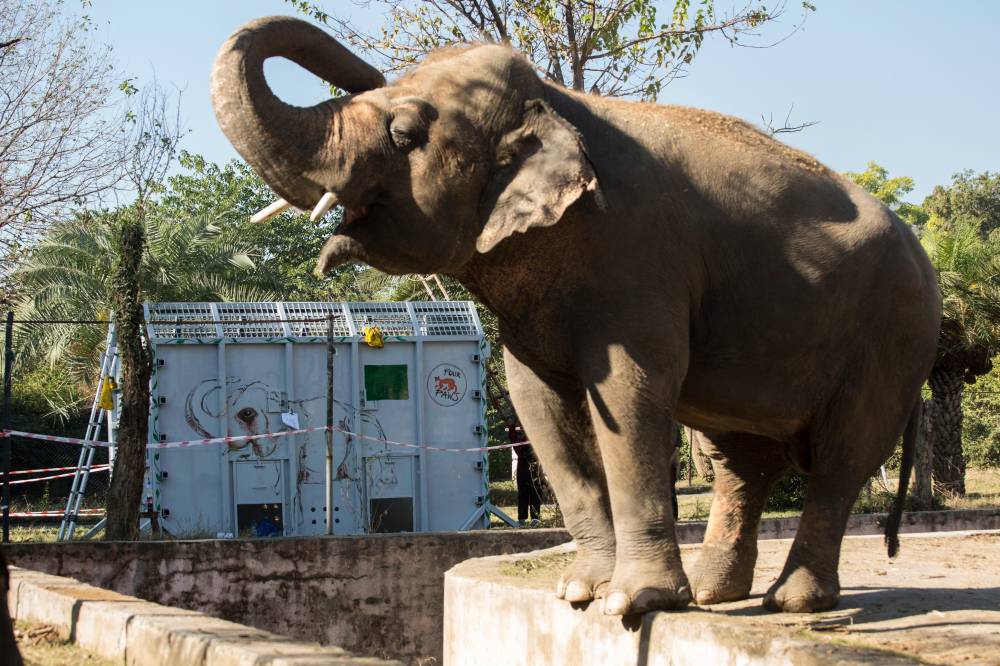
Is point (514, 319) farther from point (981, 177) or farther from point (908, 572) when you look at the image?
point (981, 177)

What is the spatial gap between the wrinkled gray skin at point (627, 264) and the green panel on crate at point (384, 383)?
431 inches

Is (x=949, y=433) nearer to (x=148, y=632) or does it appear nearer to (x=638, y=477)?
(x=638, y=477)

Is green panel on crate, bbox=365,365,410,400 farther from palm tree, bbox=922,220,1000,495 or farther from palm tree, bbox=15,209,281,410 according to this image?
palm tree, bbox=15,209,281,410

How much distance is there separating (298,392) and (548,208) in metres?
12.0

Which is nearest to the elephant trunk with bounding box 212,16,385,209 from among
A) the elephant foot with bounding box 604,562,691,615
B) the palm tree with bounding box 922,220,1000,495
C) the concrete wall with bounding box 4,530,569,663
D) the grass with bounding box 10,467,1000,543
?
the elephant foot with bounding box 604,562,691,615

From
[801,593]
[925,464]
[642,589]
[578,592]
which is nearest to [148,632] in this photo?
[578,592]

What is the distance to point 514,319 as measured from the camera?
5352mm

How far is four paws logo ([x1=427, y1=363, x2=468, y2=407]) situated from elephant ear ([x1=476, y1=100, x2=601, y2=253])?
39.4 ft

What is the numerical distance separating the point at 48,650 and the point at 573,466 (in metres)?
2.77

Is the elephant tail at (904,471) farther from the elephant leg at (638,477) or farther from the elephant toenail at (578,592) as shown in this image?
the elephant toenail at (578,592)

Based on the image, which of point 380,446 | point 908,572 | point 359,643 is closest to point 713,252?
point 908,572

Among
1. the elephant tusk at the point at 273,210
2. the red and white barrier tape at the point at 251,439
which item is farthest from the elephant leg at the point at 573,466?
the red and white barrier tape at the point at 251,439

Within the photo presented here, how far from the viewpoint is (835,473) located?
5.78m

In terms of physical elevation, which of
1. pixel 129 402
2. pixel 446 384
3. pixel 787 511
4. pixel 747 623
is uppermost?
pixel 446 384
